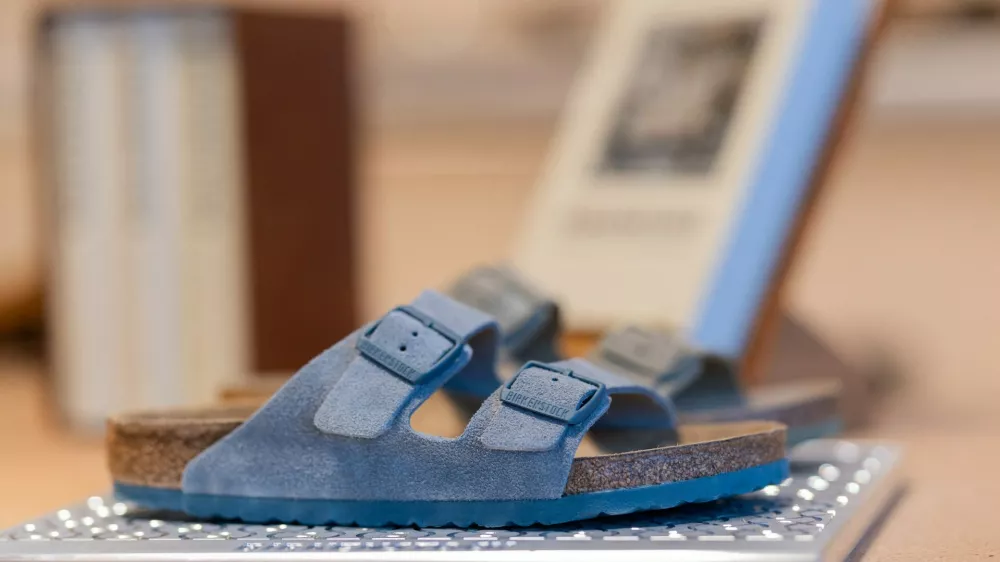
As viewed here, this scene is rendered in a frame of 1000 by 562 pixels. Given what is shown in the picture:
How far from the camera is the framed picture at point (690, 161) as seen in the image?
886 millimetres

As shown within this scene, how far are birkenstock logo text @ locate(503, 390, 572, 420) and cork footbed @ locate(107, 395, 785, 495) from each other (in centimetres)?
2

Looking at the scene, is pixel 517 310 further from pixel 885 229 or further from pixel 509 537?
pixel 885 229

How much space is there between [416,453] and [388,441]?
0.04ft

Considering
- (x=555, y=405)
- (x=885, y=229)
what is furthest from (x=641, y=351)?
(x=885, y=229)

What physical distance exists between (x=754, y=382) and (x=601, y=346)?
0.75ft

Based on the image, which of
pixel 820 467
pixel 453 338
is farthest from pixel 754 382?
pixel 453 338

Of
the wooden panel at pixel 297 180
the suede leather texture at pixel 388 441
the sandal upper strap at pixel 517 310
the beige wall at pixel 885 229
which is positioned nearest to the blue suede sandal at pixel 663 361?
the sandal upper strap at pixel 517 310

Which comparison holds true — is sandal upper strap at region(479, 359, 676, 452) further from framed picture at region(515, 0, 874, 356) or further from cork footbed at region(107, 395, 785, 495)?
framed picture at region(515, 0, 874, 356)

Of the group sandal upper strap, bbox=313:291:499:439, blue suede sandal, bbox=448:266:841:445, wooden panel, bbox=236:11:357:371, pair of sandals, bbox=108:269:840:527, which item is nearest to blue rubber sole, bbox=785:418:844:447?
blue suede sandal, bbox=448:266:841:445

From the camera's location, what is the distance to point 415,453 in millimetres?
483

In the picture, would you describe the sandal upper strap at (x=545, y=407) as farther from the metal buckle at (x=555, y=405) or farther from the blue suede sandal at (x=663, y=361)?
the blue suede sandal at (x=663, y=361)

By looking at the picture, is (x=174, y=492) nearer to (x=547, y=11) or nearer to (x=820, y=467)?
(x=820, y=467)

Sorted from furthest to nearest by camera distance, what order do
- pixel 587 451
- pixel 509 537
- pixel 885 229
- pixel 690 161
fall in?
pixel 885 229 → pixel 690 161 → pixel 587 451 → pixel 509 537

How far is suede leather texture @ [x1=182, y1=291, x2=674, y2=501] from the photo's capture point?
47cm
